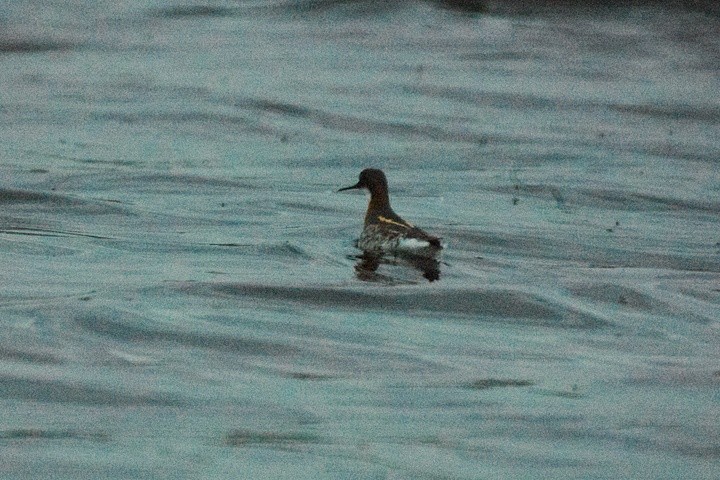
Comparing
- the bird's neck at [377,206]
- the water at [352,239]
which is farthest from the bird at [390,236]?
the water at [352,239]

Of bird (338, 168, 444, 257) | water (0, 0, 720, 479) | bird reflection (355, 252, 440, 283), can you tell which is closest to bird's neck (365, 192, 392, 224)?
bird (338, 168, 444, 257)

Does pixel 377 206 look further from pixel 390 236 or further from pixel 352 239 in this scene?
pixel 390 236

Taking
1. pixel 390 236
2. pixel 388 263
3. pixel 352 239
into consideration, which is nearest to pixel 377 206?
pixel 352 239

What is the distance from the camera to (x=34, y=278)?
1171 cm

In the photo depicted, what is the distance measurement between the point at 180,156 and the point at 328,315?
7.56 m

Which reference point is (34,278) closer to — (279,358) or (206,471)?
(279,358)

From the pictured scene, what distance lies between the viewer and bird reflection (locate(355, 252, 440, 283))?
12266 mm

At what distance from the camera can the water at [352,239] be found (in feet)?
26.5

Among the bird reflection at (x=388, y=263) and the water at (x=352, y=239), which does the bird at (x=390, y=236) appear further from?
the water at (x=352, y=239)

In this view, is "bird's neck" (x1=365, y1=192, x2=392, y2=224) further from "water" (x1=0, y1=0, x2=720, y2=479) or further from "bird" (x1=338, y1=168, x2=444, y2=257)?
"water" (x1=0, y1=0, x2=720, y2=479)

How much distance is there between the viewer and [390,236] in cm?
1325

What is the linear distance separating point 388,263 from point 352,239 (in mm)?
1228

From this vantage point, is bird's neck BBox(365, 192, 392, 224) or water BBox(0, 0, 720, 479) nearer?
water BBox(0, 0, 720, 479)

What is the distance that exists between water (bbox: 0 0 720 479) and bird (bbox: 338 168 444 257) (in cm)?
20
